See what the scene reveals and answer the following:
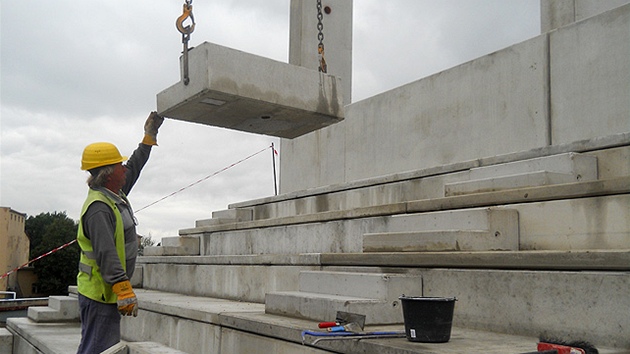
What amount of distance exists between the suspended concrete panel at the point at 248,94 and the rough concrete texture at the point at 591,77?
1996mm

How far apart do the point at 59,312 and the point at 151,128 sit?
12.3 feet

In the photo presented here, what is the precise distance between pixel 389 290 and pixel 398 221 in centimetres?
107

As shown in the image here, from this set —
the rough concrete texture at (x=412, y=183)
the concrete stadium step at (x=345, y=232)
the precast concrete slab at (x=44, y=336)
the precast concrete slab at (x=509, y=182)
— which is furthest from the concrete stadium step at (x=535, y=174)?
the precast concrete slab at (x=44, y=336)

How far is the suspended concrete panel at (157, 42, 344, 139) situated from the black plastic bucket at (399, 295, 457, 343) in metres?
2.54

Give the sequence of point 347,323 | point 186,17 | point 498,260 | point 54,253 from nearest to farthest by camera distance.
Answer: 1. point 347,323
2. point 498,260
3. point 186,17
4. point 54,253

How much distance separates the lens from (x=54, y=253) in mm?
41781

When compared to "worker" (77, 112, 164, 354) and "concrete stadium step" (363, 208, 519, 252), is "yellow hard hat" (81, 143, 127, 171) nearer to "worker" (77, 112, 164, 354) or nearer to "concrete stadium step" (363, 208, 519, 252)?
"worker" (77, 112, 164, 354)

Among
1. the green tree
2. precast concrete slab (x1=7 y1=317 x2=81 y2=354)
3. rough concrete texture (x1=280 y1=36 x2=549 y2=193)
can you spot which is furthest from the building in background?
rough concrete texture (x1=280 y1=36 x2=549 y2=193)

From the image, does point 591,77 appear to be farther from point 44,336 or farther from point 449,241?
point 44,336

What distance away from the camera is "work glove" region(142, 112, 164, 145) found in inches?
192

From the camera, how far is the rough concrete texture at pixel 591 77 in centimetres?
504

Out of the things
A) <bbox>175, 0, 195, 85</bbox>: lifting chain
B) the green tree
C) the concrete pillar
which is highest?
the concrete pillar

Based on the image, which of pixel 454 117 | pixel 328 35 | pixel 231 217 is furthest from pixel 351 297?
pixel 328 35

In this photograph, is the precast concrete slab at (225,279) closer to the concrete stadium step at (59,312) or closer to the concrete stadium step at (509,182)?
the concrete stadium step at (59,312)
